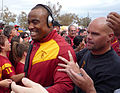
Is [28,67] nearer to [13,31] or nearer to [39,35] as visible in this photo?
[39,35]

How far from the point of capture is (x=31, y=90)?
0.98 m

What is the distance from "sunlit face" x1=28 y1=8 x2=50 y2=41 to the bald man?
46cm

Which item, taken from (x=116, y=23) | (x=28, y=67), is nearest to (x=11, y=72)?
(x=28, y=67)

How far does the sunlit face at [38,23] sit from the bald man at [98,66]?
1.52 feet

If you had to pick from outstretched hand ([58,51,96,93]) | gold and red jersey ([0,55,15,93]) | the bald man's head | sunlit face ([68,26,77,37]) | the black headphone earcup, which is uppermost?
the black headphone earcup

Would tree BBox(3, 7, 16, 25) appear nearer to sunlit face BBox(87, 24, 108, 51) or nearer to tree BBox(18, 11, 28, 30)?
tree BBox(18, 11, 28, 30)

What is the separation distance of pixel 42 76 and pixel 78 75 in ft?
1.56

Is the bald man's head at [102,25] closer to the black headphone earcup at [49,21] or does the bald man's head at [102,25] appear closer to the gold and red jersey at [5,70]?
the black headphone earcup at [49,21]

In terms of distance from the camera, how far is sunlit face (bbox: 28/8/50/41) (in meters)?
1.73

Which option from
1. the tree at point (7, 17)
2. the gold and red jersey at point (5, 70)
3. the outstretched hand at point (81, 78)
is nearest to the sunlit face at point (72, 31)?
the gold and red jersey at point (5, 70)

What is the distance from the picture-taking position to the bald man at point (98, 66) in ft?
4.64

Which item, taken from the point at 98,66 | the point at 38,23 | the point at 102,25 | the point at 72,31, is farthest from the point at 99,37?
the point at 72,31

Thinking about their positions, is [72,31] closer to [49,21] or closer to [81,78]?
[49,21]

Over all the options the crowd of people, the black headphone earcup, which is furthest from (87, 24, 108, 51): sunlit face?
the black headphone earcup
